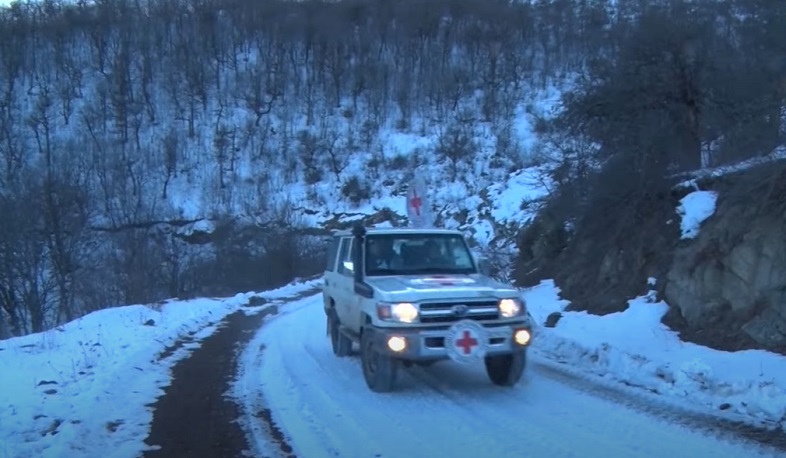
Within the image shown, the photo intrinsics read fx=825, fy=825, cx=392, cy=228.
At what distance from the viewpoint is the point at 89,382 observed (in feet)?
36.0

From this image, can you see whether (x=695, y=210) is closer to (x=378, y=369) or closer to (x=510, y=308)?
(x=510, y=308)

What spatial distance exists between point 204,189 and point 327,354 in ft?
179

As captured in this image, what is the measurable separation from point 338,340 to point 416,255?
2566 millimetres

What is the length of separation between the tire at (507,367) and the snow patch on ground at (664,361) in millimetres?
1431

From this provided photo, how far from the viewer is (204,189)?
218ft

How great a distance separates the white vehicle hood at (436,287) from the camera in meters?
9.99

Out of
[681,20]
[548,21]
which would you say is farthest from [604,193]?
[548,21]

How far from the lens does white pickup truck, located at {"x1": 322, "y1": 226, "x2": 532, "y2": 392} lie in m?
9.84

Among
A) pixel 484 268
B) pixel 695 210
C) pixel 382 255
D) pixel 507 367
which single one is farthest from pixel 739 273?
pixel 382 255

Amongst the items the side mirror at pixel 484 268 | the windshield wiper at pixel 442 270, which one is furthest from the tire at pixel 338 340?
the side mirror at pixel 484 268

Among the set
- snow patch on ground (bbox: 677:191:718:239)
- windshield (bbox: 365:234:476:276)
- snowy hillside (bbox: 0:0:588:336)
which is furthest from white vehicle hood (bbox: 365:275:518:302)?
snowy hillside (bbox: 0:0:588:336)

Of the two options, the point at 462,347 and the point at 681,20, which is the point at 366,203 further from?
the point at 462,347

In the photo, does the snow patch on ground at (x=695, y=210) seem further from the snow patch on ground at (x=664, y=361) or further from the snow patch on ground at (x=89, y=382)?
the snow patch on ground at (x=89, y=382)

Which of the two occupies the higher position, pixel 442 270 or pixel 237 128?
pixel 237 128
